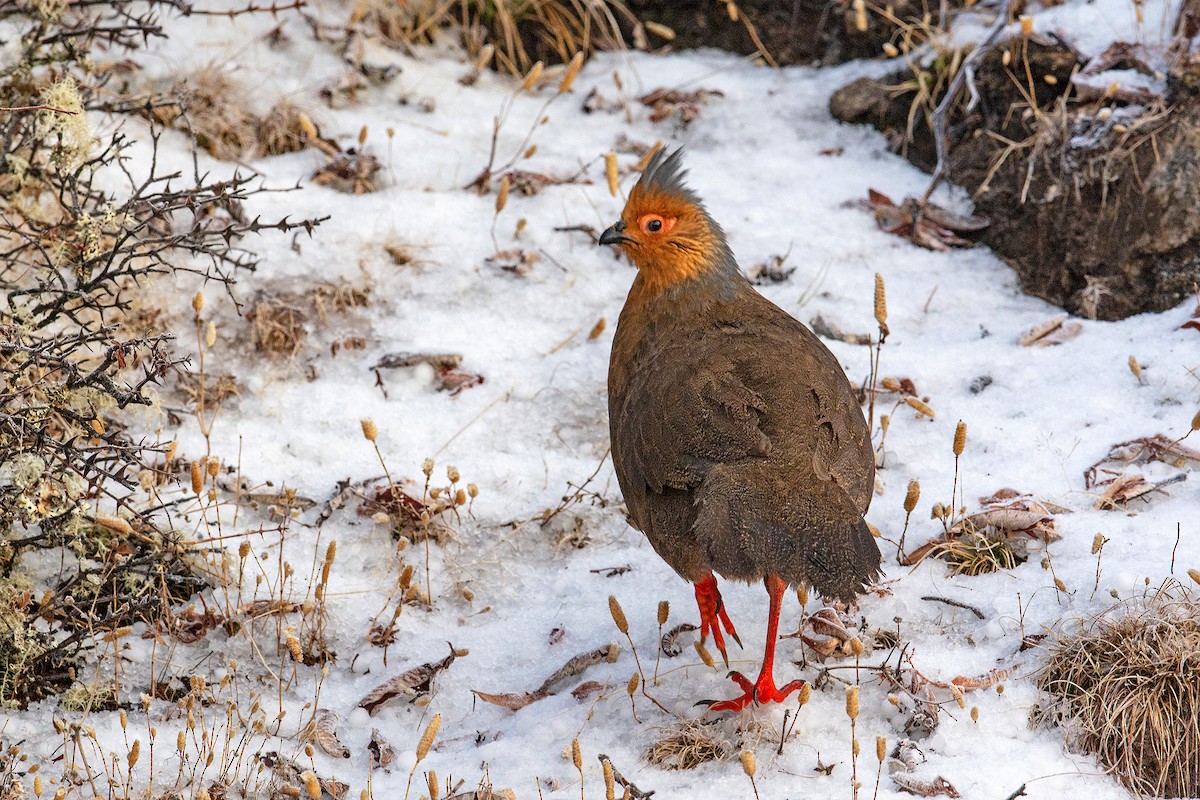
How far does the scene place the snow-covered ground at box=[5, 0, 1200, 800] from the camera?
3486mm

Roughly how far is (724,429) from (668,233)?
1074 mm

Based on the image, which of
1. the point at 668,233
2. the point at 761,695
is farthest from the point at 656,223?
the point at 761,695

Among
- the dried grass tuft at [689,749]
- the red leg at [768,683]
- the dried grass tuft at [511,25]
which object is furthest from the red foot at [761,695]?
the dried grass tuft at [511,25]

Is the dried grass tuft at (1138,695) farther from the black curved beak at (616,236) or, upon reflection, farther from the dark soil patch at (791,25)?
the dark soil patch at (791,25)

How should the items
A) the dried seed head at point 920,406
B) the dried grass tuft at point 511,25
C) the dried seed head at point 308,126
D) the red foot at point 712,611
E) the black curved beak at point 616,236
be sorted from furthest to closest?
the dried grass tuft at point 511,25 → the dried seed head at point 308,126 → the dried seed head at point 920,406 → the black curved beak at point 616,236 → the red foot at point 712,611

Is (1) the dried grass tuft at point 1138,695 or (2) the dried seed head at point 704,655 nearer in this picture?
(1) the dried grass tuft at point 1138,695

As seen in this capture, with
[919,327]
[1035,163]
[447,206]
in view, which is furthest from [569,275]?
[1035,163]

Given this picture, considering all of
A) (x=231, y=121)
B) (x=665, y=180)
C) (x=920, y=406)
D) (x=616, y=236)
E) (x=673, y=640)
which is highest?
(x=665, y=180)

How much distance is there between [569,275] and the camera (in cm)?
564

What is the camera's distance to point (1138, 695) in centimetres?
321

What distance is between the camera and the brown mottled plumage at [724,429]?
3.23 metres

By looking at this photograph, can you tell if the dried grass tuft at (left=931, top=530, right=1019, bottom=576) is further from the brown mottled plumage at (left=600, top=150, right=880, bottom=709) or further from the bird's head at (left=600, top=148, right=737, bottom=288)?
the bird's head at (left=600, top=148, right=737, bottom=288)

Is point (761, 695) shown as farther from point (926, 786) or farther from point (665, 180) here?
point (665, 180)

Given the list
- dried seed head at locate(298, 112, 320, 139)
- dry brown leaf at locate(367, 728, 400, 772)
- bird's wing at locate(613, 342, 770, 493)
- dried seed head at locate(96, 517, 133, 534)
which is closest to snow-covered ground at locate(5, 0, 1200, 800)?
dry brown leaf at locate(367, 728, 400, 772)
